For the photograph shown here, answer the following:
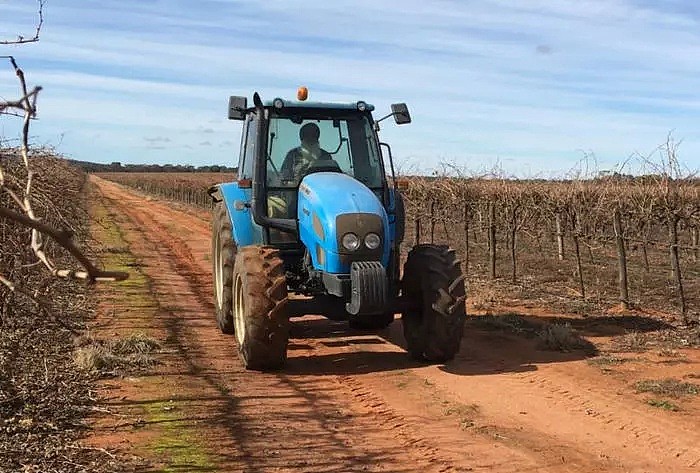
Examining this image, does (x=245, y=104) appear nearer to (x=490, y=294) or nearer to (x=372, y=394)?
(x=372, y=394)

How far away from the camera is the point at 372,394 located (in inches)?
241

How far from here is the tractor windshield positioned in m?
7.50

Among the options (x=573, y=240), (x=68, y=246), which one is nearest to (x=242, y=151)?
(x=68, y=246)

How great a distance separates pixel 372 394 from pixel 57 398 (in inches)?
97.5

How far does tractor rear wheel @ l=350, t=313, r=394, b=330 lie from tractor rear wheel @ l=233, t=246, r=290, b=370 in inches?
63.3

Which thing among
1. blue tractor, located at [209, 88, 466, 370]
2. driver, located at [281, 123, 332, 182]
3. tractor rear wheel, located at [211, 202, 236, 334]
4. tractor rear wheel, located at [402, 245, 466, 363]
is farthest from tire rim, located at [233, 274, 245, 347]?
tractor rear wheel, located at [402, 245, 466, 363]

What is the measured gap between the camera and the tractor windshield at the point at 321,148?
7500 mm

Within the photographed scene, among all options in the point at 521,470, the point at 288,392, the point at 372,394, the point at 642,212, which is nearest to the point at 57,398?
the point at 288,392

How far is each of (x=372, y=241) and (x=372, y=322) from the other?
1906 mm

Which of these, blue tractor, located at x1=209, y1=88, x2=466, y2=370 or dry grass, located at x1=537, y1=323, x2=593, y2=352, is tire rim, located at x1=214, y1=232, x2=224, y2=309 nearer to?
blue tractor, located at x1=209, y1=88, x2=466, y2=370

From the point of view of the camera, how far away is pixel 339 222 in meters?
6.38

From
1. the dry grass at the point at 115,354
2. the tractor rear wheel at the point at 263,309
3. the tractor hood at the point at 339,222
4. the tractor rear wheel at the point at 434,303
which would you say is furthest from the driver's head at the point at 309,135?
the dry grass at the point at 115,354

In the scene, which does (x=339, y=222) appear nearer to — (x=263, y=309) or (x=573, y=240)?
(x=263, y=309)

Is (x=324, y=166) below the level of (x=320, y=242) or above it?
above
